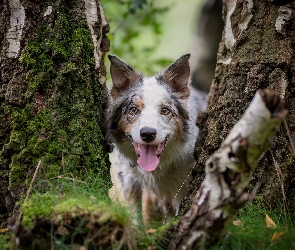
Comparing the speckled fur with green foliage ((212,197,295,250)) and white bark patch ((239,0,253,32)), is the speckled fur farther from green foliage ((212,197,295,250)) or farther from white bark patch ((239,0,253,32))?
green foliage ((212,197,295,250))

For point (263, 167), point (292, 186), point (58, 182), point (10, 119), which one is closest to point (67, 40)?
point (10, 119)

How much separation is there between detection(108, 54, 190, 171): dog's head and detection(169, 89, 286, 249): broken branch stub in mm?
1627

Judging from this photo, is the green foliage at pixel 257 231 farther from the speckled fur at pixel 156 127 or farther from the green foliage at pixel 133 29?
the green foliage at pixel 133 29

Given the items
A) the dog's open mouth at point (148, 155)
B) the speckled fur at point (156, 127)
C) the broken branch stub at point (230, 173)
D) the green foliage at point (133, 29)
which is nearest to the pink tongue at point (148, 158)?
the dog's open mouth at point (148, 155)

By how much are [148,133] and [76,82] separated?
0.79 metres

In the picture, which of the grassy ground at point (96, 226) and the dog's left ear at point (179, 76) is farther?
the dog's left ear at point (179, 76)

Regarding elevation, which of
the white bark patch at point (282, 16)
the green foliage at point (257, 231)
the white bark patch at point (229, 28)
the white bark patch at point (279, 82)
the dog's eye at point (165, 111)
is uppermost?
the white bark patch at point (282, 16)

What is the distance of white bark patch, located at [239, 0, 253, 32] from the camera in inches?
174

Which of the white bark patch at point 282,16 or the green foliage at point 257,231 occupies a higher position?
the white bark patch at point 282,16

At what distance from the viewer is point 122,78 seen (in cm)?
516

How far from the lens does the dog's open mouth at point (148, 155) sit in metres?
4.62

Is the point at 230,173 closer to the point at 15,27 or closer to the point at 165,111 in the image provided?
the point at 165,111

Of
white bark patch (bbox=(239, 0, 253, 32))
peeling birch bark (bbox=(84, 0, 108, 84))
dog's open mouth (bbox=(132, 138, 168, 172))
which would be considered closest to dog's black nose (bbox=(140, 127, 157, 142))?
dog's open mouth (bbox=(132, 138, 168, 172))

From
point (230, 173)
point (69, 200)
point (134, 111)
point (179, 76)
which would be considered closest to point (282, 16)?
point (179, 76)
